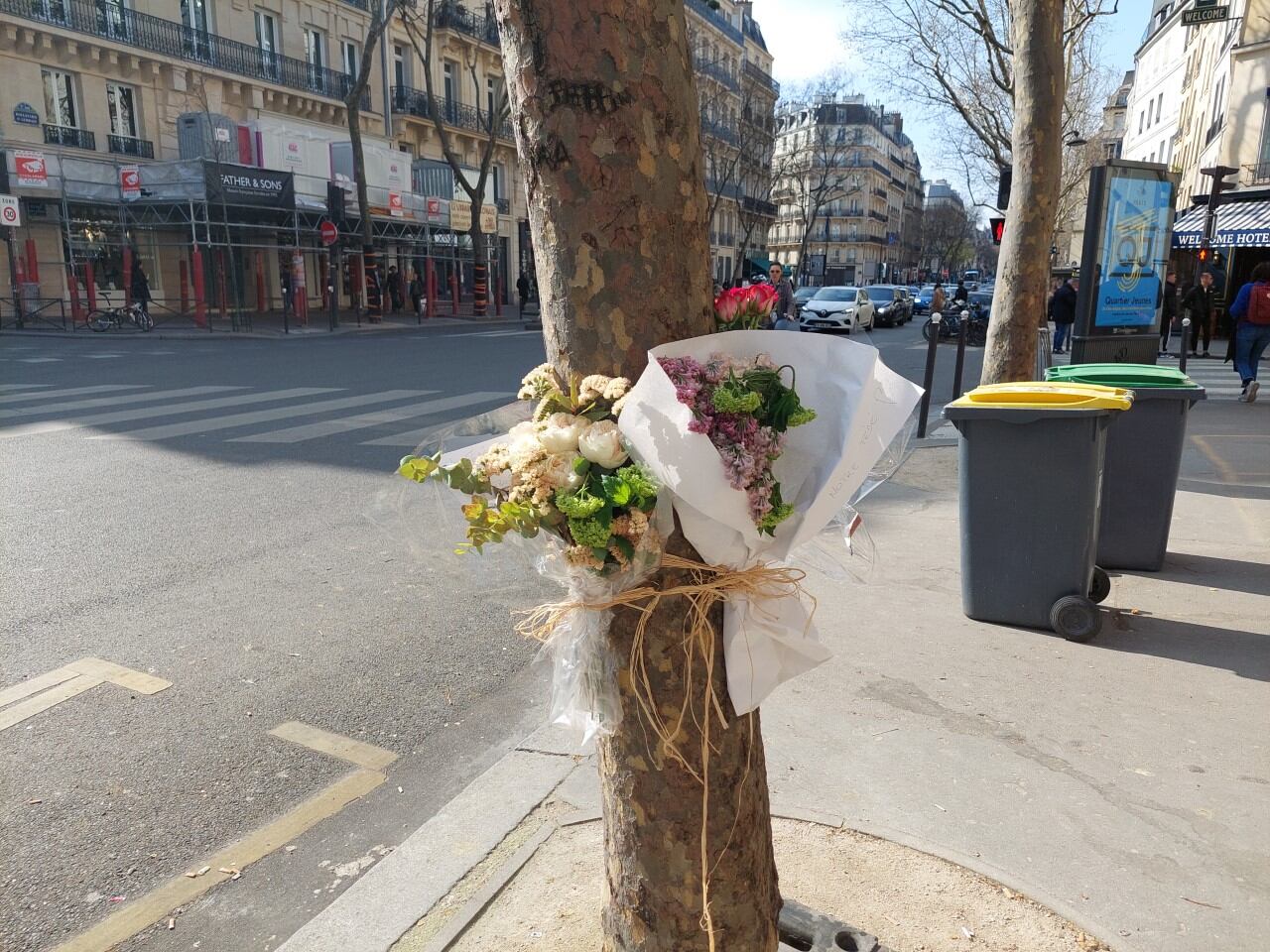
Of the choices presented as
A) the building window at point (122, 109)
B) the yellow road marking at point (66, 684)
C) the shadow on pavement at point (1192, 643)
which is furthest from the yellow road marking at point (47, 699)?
the building window at point (122, 109)

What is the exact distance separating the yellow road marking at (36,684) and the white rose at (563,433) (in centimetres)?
321

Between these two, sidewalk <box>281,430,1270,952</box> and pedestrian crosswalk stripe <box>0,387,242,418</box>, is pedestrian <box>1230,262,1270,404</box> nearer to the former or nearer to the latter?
sidewalk <box>281,430,1270,952</box>

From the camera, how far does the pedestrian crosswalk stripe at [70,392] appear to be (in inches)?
424

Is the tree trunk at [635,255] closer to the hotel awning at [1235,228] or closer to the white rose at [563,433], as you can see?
the white rose at [563,433]

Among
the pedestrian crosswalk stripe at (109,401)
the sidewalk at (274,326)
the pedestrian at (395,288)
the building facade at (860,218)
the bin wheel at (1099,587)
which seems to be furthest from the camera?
the building facade at (860,218)

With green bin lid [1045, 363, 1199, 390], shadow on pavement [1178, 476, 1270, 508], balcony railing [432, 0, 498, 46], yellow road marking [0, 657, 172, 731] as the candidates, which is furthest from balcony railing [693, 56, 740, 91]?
yellow road marking [0, 657, 172, 731]

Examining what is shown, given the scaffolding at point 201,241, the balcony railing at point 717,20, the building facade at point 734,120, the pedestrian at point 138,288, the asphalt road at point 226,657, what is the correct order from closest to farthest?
the asphalt road at point 226,657, the scaffolding at point 201,241, the pedestrian at point 138,288, the building facade at point 734,120, the balcony railing at point 717,20

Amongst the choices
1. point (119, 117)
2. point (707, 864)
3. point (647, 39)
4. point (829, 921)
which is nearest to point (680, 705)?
point (707, 864)

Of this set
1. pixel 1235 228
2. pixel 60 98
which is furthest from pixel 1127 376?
pixel 60 98

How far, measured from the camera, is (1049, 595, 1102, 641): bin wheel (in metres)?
4.18

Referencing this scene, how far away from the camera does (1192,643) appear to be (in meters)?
4.20

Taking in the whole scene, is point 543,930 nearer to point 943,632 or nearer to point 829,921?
point 829,921

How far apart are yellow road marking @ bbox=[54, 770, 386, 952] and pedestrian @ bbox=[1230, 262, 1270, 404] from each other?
12518 millimetres

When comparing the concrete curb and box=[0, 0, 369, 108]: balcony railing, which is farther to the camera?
box=[0, 0, 369, 108]: balcony railing
